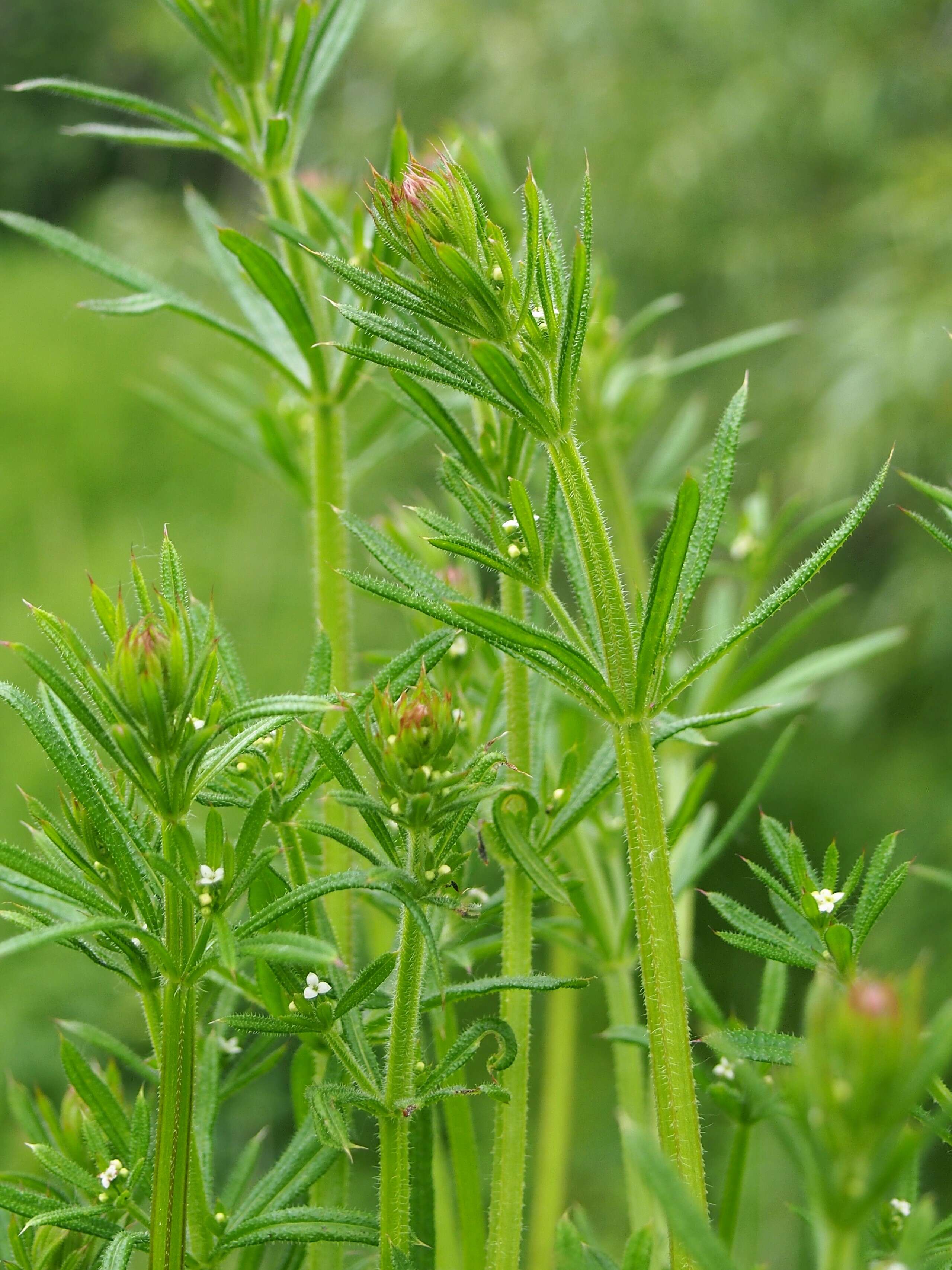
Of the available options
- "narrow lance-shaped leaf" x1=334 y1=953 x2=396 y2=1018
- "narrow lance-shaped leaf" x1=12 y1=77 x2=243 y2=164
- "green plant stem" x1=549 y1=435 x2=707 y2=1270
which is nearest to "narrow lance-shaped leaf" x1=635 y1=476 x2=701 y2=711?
"green plant stem" x1=549 y1=435 x2=707 y2=1270

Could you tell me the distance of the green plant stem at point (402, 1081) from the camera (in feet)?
1.18

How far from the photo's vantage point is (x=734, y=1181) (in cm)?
42

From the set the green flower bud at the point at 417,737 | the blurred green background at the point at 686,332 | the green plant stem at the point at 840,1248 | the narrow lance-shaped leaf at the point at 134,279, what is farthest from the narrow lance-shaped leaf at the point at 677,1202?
the blurred green background at the point at 686,332

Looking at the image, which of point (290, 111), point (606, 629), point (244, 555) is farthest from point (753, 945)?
point (244, 555)

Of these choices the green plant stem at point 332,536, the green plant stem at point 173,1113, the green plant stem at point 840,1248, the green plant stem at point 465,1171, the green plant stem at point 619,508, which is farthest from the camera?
the green plant stem at point 619,508

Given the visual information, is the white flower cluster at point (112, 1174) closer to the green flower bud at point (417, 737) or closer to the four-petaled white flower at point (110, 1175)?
the four-petaled white flower at point (110, 1175)

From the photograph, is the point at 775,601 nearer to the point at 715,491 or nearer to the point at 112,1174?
the point at 715,491

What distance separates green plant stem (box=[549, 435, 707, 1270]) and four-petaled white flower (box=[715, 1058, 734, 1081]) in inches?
2.9

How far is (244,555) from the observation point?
229 centimetres

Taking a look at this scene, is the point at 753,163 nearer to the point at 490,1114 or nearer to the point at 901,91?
the point at 901,91

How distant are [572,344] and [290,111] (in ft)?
0.99

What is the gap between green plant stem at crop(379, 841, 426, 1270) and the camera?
1.18 ft

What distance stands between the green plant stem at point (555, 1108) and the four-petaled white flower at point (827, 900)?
0.73 ft

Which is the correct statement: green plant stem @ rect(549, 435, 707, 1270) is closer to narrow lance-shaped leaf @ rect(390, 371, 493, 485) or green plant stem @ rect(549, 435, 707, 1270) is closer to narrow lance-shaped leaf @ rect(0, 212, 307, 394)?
narrow lance-shaped leaf @ rect(390, 371, 493, 485)
